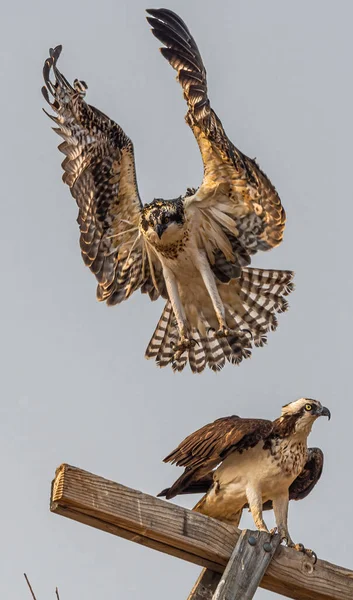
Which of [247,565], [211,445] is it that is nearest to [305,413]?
[211,445]

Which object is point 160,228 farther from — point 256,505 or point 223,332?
point 256,505

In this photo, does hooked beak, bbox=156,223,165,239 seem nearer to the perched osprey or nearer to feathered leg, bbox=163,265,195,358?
feathered leg, bbox=163,265,195,358

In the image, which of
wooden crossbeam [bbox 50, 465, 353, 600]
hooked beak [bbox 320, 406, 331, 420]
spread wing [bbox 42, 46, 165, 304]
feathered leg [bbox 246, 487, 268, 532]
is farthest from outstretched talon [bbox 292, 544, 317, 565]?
spread wing [bbox 42, 46, 165, 304]

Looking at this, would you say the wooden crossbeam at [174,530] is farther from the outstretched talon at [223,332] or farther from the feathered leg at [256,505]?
the outstretched talon at [223,332]

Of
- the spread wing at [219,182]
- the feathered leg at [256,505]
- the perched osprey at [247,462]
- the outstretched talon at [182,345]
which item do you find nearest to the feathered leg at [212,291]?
the spread wing at [219,182]

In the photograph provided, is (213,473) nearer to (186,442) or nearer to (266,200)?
(186,442)

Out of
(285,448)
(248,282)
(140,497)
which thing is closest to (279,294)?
(248,282)
